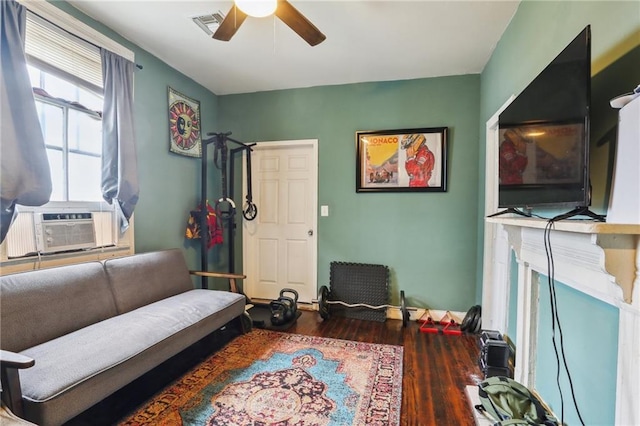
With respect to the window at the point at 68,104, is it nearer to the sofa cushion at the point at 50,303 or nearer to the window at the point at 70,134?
the window at the point at 70,134

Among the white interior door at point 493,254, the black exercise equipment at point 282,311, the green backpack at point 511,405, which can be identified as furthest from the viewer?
the black exercise equipment at point 282,311

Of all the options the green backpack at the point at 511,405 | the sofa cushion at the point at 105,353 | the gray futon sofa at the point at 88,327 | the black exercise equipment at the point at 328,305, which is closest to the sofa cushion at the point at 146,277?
the gray futon sofa at the point at 88,327

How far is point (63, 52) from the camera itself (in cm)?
211

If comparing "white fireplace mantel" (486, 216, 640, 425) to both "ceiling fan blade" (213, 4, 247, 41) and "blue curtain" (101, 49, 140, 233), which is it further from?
"blue curtain" (101, 49, 140, 233)

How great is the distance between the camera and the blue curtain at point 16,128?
1690 millimetres

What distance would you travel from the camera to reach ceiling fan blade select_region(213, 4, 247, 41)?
1797mm

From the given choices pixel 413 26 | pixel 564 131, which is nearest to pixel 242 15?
pixel 413 26

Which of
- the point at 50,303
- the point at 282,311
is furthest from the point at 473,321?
the point at 50,303

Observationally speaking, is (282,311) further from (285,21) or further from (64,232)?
(285,21)

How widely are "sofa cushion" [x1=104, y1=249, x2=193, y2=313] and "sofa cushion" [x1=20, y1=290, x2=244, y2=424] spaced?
13 centimetres

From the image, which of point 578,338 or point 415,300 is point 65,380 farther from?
point 415,300

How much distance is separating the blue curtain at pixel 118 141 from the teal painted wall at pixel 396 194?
5.14ft

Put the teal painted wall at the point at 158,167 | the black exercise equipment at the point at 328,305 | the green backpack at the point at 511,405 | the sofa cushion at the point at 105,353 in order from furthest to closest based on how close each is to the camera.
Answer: the black exercise equipment at the point at 328,305 < the teal painted wall at the point at 158,167 < the green backpack at the point at 511,405 < the sofa cushion at the point at 105,353

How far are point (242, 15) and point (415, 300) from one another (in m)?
3.16
